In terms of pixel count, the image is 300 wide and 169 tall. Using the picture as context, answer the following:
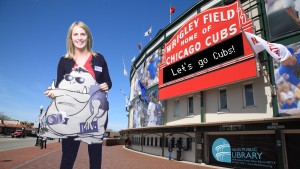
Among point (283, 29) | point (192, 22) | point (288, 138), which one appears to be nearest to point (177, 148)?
point (288, 138)

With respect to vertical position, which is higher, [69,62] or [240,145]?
[69,62]

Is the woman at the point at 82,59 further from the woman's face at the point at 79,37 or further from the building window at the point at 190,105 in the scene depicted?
the building window at the point at 190,105

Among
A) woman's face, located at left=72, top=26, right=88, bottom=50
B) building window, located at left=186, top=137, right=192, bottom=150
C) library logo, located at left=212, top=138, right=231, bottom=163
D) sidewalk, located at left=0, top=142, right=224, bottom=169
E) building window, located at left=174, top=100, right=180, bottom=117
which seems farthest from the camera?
building window, located at left=174, top=100, right=180, bottom=117

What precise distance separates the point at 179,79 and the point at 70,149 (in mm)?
18720

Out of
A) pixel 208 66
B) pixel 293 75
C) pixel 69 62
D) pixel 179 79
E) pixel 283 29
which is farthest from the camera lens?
pixel 179 79

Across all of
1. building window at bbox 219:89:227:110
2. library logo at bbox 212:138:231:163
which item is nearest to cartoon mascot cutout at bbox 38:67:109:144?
library logo at bbox 212:138:231:163

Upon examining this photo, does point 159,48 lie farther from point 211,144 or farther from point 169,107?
point 211,144

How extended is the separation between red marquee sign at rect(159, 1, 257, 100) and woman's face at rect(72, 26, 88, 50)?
13.4m

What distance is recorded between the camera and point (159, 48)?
1136 inches

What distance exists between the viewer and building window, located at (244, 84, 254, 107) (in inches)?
639

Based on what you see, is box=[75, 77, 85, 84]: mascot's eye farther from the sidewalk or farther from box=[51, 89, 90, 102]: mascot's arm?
the sidewalk

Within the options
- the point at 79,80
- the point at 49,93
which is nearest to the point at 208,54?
the point at 79,80

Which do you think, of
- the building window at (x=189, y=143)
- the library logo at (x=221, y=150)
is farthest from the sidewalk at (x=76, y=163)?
the building window at (x=189, y=143)

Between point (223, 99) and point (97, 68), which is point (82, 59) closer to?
point (97, 68)
